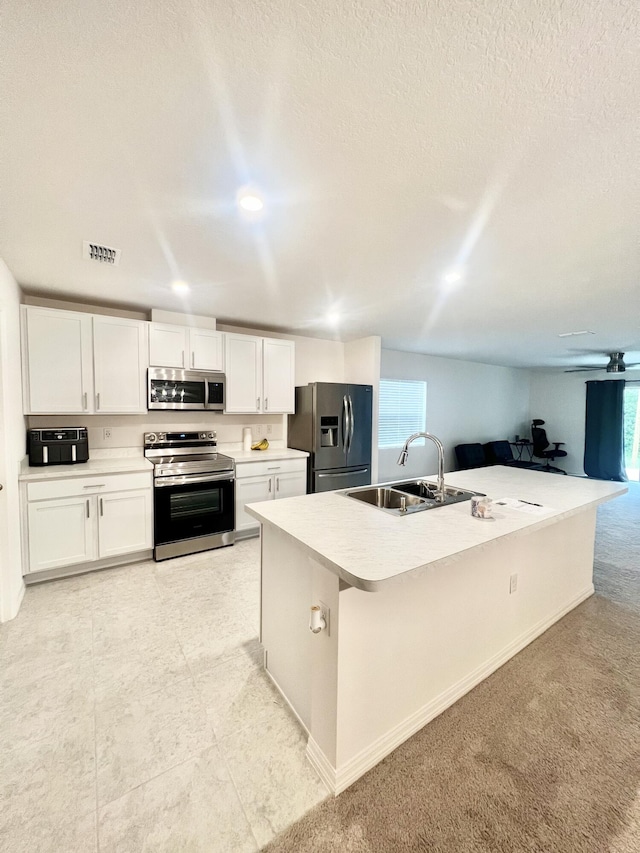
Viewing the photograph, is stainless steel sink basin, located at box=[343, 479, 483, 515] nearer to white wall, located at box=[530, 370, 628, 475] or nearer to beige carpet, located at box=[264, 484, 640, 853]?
beige carpet, located at box=[264, 484, 640, 853]

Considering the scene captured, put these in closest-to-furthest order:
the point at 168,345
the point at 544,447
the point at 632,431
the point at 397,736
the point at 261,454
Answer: the point at 397,736 < the point at 168,345 < the point at 261,454 < the point at 632,431 < the point at 544,447

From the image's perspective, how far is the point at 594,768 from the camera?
1.43 m

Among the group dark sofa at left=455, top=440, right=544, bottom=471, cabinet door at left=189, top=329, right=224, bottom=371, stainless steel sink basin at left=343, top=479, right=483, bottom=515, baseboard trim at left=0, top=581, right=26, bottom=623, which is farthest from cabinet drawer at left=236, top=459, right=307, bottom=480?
dark sofa at left=455, top=440, right=544, bottom=471

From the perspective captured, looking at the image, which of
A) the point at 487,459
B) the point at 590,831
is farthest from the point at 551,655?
the point at 487,459

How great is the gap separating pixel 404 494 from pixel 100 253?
2.47 m

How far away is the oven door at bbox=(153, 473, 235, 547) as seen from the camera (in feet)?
10.6

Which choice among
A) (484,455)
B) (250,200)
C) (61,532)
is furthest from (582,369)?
(61,532)

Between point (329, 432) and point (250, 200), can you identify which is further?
point (329, 432)

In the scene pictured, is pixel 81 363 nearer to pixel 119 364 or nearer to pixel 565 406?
pixel 119 364

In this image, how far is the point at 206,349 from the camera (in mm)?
3721

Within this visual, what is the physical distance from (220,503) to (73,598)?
1340 mm

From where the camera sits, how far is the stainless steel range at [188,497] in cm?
323

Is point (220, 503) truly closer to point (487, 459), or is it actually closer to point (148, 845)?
point (148, 845)

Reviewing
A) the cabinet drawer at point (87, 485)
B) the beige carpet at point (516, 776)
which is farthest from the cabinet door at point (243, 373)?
the beige carpet at point (516, 776)
